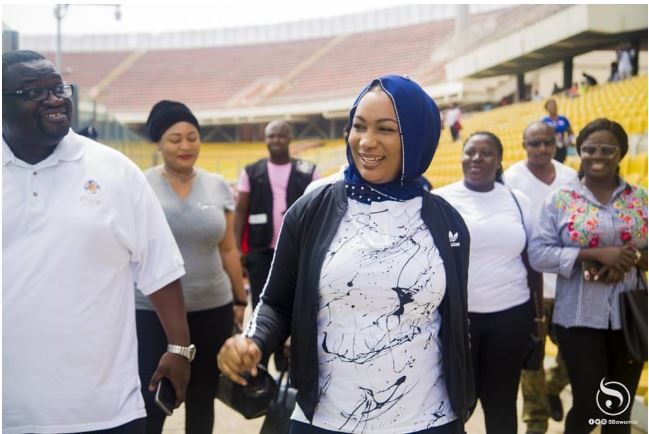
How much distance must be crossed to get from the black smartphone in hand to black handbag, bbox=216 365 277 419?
24 cm

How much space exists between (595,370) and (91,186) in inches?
95.8

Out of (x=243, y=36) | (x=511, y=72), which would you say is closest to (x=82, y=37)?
(x=243, y=36)

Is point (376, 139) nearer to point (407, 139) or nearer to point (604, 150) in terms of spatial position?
point (407, 139)

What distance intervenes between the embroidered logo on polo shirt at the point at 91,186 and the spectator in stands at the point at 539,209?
9.11ft

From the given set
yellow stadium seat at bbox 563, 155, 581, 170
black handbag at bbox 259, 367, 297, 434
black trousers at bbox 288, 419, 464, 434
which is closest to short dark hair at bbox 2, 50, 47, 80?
black trousers at bbox 288, 419, 464, 434

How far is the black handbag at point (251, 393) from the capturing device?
90.5 inches

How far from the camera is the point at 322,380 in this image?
210cm

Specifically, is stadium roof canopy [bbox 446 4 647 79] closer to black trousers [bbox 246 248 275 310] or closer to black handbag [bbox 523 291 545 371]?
black trousers [bbox 246 248 275 310]

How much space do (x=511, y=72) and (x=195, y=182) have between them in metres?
26.5

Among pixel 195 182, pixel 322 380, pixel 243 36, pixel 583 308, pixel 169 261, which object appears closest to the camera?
pixel 322 380

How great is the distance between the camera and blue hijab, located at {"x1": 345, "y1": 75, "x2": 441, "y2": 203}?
2096mm

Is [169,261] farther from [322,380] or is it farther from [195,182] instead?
[195,182]

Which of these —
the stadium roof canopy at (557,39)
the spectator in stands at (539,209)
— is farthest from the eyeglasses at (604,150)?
the stadium roof canopy at (557,39)

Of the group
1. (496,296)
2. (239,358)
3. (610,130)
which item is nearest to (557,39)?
(610,130)
